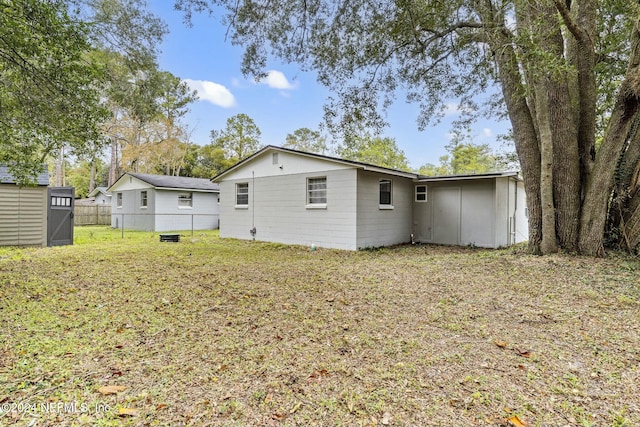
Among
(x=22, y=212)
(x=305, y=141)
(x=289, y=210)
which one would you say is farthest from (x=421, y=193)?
(x=305, y=141)

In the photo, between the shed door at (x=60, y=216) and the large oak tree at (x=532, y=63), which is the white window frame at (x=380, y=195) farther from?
the shed door at (x=60, y=216)

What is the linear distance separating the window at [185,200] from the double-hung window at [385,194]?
1161cm

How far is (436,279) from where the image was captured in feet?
18.2

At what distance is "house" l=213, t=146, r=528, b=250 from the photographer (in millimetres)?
Result: 9805

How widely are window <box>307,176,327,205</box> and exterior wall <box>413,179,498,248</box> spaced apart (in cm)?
389

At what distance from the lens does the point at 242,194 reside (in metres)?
13.0

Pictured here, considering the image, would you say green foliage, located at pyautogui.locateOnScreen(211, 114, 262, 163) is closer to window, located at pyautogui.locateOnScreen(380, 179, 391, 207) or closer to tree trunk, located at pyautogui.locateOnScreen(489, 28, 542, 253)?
window, located at pyautogui.locateOnScreen(380, 179, 391, 207)

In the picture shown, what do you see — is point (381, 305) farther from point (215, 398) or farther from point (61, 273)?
point (61, 273)

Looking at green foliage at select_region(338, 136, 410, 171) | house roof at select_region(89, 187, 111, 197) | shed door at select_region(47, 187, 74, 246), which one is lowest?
shed door at select_region(47, 187, 74, 246)

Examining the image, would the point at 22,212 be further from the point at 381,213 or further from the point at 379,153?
the point at 379,153

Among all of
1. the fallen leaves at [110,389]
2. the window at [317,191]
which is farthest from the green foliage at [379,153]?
the fallen leaves at [110,389]

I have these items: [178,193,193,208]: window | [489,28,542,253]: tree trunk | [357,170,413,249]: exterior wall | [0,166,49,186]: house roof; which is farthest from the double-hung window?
[178,193,193,208]: window

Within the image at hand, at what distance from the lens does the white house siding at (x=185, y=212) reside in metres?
16.5

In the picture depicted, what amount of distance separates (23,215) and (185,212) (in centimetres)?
805
